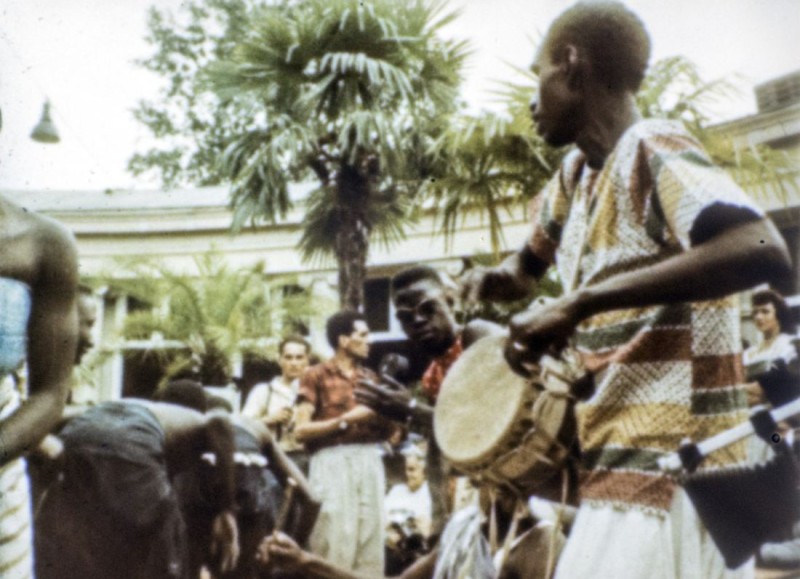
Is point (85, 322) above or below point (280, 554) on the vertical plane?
above

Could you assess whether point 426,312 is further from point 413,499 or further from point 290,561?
point 413,499

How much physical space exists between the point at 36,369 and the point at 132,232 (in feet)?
38.2

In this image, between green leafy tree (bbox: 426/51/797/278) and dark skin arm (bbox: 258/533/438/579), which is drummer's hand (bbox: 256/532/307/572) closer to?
dark skin arm (bbox: 258/533/438/579)

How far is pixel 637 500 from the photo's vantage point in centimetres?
147

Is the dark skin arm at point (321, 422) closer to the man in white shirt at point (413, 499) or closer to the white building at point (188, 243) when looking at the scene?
the man in white shirt at point (413, 499)

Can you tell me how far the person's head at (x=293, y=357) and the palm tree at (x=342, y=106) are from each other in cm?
268

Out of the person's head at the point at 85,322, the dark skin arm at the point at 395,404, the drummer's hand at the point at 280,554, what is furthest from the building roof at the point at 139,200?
the dark skin arm at the point at 395,404

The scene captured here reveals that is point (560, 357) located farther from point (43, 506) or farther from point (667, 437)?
point (43, 506)

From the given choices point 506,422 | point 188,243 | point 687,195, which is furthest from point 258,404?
point 188,243

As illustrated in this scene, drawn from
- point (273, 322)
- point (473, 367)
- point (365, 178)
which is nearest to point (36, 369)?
point (473, 367)

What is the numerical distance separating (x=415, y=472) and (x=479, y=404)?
13.8 feet

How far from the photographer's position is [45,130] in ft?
9.96

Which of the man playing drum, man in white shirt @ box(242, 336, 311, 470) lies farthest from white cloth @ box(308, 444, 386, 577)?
the man playing drum

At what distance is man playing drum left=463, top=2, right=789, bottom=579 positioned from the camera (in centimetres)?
138
